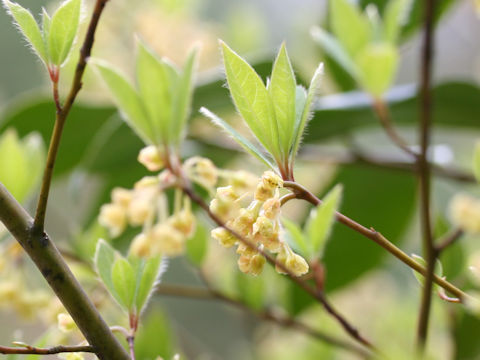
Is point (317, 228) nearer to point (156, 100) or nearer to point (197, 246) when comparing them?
point (156, 100)

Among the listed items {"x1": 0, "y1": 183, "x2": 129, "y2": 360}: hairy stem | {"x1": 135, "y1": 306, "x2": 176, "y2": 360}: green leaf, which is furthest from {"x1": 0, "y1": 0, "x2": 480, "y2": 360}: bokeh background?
{"x1": 0, "y1": 183, "x2": 129, "y2": 360}: hairy stem

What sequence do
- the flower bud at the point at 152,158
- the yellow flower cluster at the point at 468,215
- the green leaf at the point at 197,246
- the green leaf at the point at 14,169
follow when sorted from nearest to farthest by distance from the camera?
the yellow flower cluster at the point at 468,215 → the flower bud at the point at 152,158 → the green leaf at the point at 14,169 → the green leaf at the point at 197,246

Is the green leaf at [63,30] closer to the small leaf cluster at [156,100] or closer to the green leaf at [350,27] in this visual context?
the small leaf cluster at [156,100]

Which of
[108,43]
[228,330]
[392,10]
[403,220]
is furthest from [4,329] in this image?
[392,10]

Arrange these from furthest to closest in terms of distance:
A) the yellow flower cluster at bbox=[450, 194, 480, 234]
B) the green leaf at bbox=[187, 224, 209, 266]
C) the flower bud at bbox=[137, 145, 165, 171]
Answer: the green leaf at bbox=[187, 224, 209, 266] → the flower bud at bbox=[137, 145, 165, 171] → the yellow flower cluster at bbox=[450, 194, 480, 234]

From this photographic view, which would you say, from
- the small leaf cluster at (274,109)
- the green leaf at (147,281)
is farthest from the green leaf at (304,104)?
the green leaf at (147,281)

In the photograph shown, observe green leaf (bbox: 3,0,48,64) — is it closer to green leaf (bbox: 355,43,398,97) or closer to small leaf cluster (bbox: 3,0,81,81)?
small leaf cluster (bbox: 3,0,81,81)
